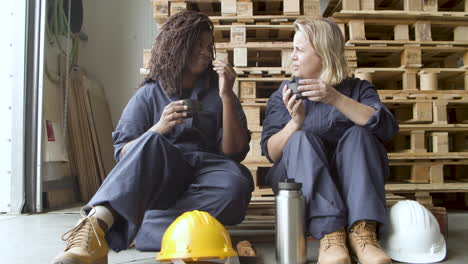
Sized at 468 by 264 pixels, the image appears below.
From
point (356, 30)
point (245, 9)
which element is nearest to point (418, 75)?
point (356, 30)

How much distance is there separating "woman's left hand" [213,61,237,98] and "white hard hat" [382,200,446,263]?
3.39 ft

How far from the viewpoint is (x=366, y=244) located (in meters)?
1.76

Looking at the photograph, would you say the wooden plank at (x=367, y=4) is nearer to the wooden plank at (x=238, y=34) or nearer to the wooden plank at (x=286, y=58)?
the wooden plank at (x=286, y=58)

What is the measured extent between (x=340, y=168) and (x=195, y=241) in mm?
777

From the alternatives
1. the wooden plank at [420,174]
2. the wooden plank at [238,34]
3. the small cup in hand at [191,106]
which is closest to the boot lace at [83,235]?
the small cup in hand at [191,106]

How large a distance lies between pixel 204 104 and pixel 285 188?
2.56ft

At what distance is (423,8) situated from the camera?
3.49 metres

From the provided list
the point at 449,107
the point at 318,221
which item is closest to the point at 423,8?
the point at 449,107

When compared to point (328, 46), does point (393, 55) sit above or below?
above

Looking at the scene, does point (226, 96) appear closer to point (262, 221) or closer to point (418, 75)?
point (262, 221)

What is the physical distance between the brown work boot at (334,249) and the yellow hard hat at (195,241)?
1.27ft

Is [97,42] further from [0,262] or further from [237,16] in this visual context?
[0,262]

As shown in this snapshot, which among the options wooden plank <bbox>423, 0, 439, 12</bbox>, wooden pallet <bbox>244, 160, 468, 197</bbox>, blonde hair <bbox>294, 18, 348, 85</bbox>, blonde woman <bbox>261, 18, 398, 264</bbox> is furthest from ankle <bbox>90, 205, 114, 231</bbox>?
wooden plank <bbox>423, 0, 439, 12</bbox>

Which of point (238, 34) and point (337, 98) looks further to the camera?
point (238, 34)
